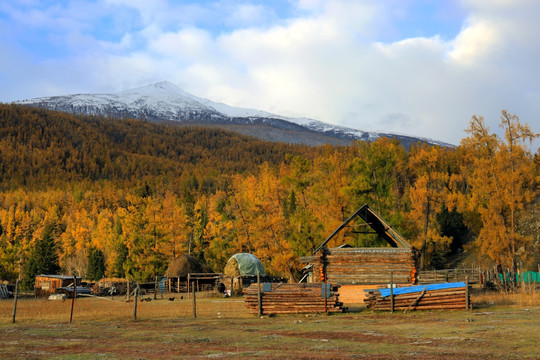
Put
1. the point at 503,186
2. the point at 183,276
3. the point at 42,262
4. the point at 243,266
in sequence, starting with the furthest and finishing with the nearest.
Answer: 1. the point at 42,262
2. the point at 183,276
3. the point at 243,266
4. the point at 503,186

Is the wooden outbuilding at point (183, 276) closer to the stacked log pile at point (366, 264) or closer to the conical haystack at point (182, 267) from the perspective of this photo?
the conical haystack at point (182, 267)

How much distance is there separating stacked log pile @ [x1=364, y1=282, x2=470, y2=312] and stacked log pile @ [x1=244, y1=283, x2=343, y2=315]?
255 cm

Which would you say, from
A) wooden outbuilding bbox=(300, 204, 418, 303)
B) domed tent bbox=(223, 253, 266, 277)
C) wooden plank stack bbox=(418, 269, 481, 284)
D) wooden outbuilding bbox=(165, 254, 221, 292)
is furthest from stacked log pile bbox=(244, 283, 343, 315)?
wooden outbuilding bbox=(165, 254, 221, 292)

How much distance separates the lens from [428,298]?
26.1 m

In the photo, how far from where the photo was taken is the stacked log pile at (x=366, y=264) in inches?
1348

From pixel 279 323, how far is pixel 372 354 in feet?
33.1

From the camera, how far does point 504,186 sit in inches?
1677

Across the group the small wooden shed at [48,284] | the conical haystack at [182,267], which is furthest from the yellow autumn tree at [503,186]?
the small wooden shed at [48,284]

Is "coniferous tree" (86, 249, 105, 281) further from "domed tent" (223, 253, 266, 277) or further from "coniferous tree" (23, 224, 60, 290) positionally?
"domed tent" (223, 253, 266, 277)

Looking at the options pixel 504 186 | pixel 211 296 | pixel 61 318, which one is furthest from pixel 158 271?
pixel 504 186

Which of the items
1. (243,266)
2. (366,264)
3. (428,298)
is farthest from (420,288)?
(243,266)

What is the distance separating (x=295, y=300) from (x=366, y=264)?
9.28 m

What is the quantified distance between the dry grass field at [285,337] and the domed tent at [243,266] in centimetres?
3001

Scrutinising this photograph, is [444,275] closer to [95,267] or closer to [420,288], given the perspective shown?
[420,288]
